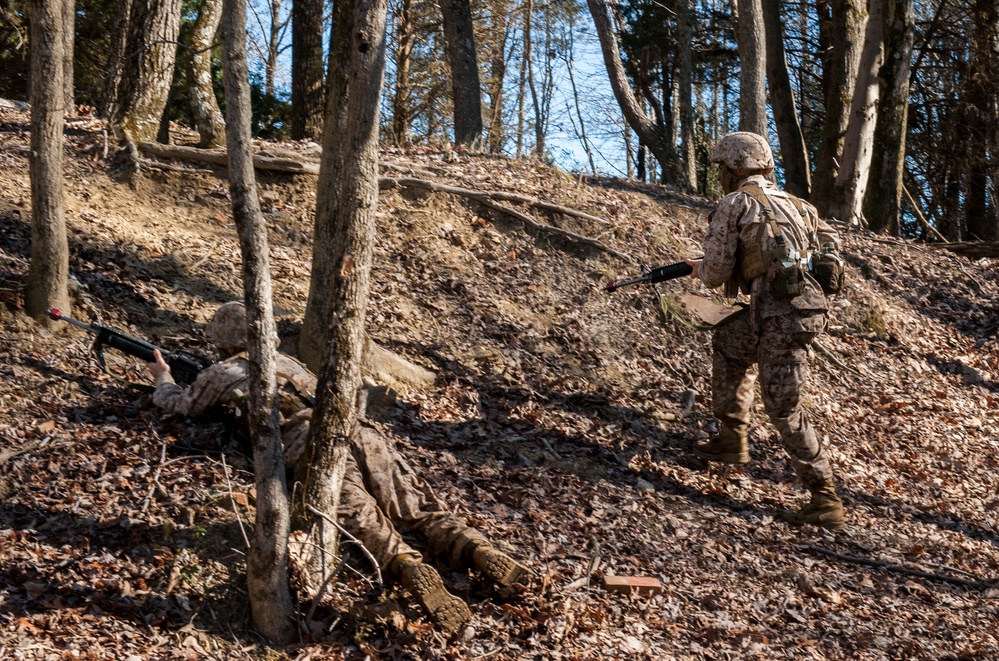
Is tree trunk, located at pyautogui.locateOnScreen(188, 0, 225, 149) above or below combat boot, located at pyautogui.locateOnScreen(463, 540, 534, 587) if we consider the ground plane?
above

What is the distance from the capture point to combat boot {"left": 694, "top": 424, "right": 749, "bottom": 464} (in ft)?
23.4

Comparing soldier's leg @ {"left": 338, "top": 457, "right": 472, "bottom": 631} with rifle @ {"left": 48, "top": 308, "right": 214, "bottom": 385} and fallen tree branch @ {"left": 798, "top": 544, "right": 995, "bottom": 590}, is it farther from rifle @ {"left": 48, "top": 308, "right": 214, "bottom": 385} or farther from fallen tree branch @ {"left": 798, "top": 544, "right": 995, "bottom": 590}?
fallen tree branch @ {"left": 798, "top": 544, "right": 995, "bottom": 590}

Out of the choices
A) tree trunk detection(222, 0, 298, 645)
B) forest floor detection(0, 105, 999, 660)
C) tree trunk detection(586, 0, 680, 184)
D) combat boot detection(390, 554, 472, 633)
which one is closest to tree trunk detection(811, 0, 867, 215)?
tree trunk detection(586, 0, 680, 184)

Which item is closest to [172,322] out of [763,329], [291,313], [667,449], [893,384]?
[291,313]

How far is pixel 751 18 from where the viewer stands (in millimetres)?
11438

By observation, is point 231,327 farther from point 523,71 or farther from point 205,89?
point 523,71

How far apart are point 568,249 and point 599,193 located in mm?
1654

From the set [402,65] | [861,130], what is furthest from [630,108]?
[402,65]

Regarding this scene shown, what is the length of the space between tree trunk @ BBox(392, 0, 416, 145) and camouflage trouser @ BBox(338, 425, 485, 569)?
563 inches

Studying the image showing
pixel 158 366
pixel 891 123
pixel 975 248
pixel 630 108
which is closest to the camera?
pixel 158 366

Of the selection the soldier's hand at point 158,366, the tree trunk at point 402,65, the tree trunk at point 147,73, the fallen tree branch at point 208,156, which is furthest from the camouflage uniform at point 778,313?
the tree trunk at point 402,65

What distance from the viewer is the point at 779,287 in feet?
21.3

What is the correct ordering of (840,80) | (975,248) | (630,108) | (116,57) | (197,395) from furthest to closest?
(630,108) < (840,80) < (975,248) < (116,57) < (197,395)

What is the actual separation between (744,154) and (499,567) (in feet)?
12.0
